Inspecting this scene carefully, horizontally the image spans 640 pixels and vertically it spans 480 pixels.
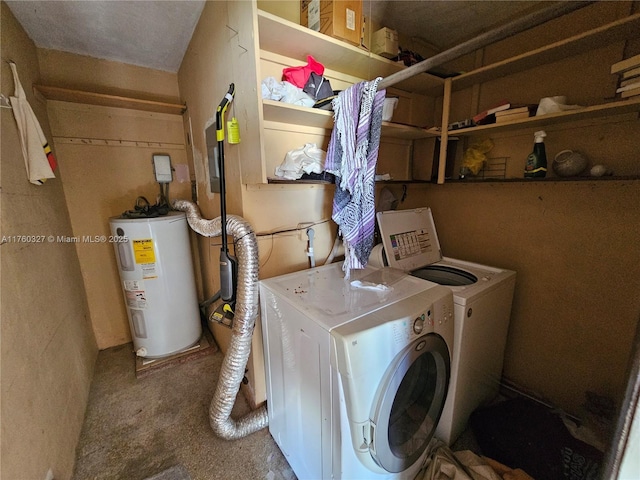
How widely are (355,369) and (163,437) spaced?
4.59 ft

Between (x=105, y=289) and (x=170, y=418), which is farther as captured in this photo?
(x=105, y=289)

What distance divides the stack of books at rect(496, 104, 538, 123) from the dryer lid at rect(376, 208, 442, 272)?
700 mm

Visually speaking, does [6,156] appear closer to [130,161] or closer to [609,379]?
[130,161]

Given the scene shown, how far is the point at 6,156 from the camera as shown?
113cm

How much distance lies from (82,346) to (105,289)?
59 cm

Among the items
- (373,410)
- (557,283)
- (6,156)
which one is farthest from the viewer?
(557,283)

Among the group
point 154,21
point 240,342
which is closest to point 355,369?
point 240,342

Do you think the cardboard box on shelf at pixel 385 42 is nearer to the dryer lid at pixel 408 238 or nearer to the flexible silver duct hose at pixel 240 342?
the dryer lid at pixel 408 238

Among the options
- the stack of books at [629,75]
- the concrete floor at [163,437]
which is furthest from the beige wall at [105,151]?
the stack of books at [629,75]

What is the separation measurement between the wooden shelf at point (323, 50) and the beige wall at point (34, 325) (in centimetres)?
128

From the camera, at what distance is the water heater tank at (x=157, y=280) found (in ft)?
5.98

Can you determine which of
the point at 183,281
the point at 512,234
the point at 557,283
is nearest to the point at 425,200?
the point at 512,234

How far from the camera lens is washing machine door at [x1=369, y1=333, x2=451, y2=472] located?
874 mm

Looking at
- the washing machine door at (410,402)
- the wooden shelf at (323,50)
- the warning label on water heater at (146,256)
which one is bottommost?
the washing machine door at (410,402)
